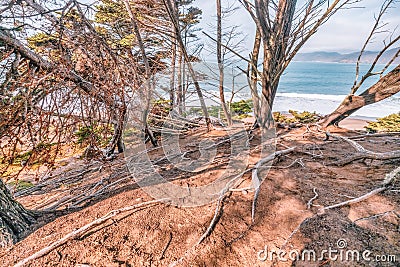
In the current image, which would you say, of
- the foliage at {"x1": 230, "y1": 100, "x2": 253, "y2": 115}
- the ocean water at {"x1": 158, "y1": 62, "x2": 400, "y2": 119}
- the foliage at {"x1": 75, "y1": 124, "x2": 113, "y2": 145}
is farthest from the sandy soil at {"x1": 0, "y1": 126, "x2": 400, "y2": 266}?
the foliage at {"x1": 230, "y1": 100, "x2": 253, "y2": 115}

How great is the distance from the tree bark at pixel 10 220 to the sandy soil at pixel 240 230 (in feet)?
0.30

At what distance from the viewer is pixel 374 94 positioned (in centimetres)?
329

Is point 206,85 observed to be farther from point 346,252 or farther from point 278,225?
point 346,252

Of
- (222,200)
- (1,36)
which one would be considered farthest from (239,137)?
(1,36)

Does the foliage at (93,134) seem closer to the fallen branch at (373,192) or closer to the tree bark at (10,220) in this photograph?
the tree bark at (10,220)

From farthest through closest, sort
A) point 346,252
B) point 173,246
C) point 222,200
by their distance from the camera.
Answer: point 222,200
point 173,246
point 346,252

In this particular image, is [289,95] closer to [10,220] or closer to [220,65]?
[220,65]

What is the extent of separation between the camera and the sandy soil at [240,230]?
1254 millimetres

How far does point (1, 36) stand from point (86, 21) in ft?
2.94

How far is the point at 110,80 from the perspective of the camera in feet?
8.38

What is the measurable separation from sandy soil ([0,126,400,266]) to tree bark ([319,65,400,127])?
1.77 metres

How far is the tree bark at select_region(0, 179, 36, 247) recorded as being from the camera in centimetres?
145

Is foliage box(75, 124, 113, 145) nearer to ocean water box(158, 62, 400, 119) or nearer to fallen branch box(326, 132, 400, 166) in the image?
ocean water box(158, 62, 400, 119)

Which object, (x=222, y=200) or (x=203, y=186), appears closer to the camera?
(x=222, y=200)
